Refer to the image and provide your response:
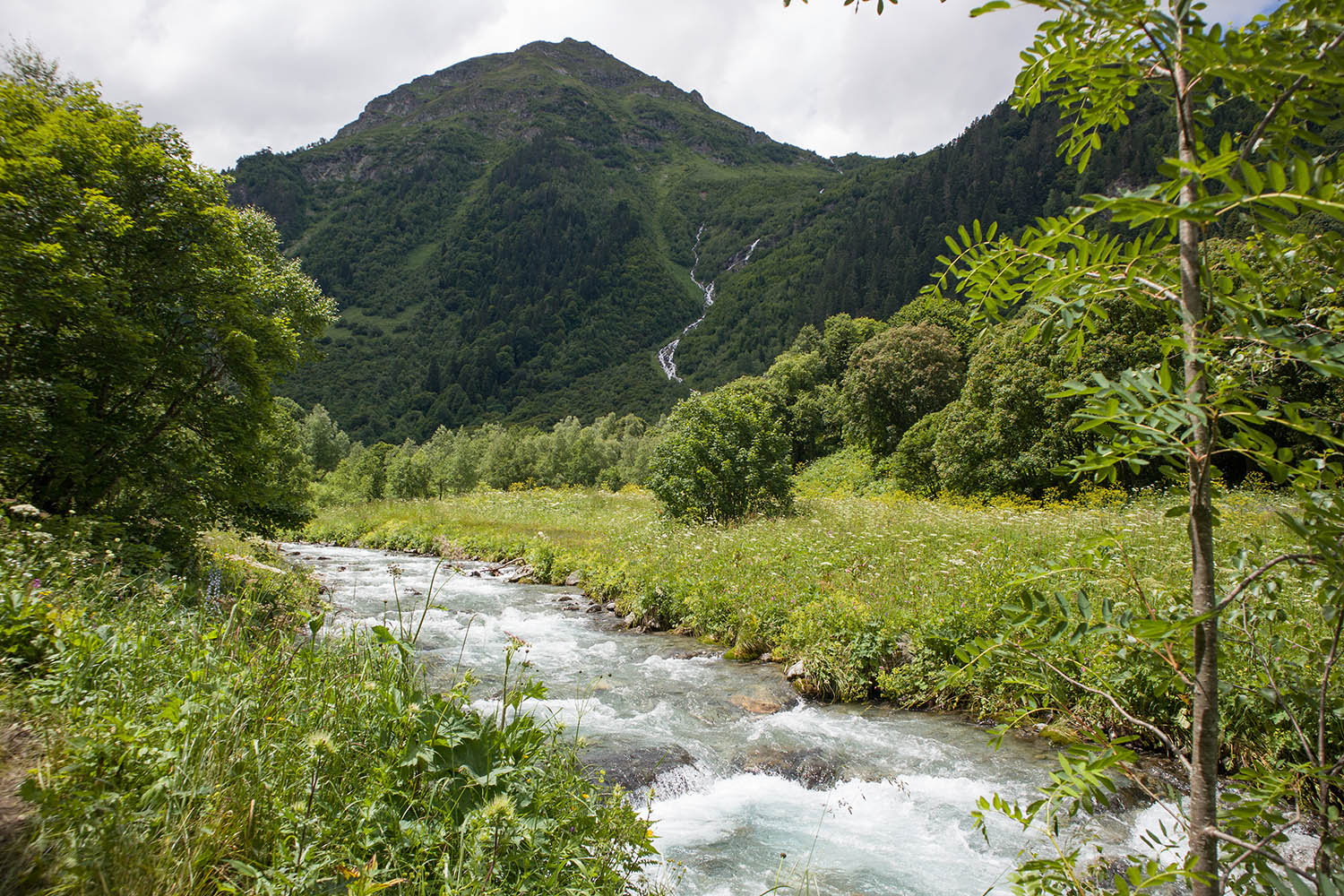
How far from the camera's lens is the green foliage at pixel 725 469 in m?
18.3

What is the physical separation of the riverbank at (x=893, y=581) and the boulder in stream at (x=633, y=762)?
8.33 feet

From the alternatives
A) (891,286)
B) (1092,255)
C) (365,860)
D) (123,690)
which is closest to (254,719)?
(123,690)

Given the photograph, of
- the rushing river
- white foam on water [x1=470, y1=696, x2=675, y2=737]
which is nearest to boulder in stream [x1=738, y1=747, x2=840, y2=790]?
the rushing river

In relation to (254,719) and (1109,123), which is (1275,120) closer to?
(1109,123)

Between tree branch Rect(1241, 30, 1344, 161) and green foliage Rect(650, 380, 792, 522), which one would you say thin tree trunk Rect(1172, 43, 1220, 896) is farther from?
green foliage Rect(650, 380, 792, 522)

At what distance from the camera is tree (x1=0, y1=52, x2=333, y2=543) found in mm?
8008

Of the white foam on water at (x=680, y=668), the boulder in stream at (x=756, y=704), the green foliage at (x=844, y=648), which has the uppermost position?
the green foliage at (x=844, y=648)

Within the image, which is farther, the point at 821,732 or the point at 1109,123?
the point at 821,732

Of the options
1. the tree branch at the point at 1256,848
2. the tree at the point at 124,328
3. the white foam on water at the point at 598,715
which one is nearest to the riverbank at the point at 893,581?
the tree branch at the point at 1256,848

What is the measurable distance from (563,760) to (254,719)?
5.41 feet

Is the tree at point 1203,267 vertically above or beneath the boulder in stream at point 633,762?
above

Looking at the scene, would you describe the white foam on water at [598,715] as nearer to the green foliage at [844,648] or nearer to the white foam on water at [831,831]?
the white foam on water at [831,831]

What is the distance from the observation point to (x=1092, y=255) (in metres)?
1.51

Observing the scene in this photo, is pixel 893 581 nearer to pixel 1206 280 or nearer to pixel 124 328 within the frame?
pixel 1206 280
